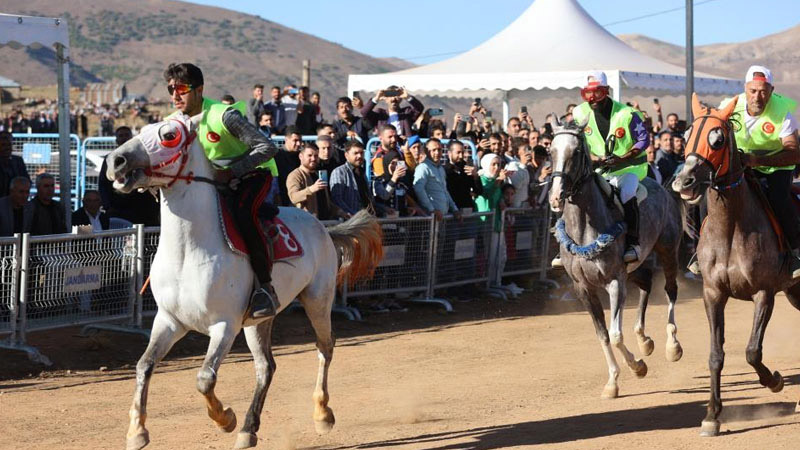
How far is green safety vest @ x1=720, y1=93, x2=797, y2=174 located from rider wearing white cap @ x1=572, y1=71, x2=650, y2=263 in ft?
5.83

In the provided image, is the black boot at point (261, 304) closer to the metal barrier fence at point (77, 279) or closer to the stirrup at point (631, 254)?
the metal barrier fence at point (77, 279)

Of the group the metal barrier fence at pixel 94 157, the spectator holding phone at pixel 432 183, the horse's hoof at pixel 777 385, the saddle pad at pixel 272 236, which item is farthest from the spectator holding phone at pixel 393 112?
the saddle pad at pixel 272 236

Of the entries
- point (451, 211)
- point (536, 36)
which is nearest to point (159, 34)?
point (536, 36)

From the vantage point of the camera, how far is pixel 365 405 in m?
9.99

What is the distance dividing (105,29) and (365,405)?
157396mm

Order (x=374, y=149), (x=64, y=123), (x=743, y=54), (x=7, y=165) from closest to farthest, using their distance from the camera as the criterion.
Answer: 1. (x=64, y=123)
2. (x=7, y=165)
3. (x=374, y=149)
4. (x=743, y=54)

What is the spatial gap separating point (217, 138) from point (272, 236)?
0.86 meters

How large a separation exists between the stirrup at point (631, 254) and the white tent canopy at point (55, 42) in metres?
6.35

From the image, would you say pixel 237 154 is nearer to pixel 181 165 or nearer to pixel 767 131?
pixel 181 165

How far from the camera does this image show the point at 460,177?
655 inches

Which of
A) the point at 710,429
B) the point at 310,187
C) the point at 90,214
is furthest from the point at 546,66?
the point at 710,429

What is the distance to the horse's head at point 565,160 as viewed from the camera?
9797mm

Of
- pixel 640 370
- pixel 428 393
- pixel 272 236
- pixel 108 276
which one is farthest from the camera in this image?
pixel 108 276

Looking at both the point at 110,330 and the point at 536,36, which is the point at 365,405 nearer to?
the point at 110,330
